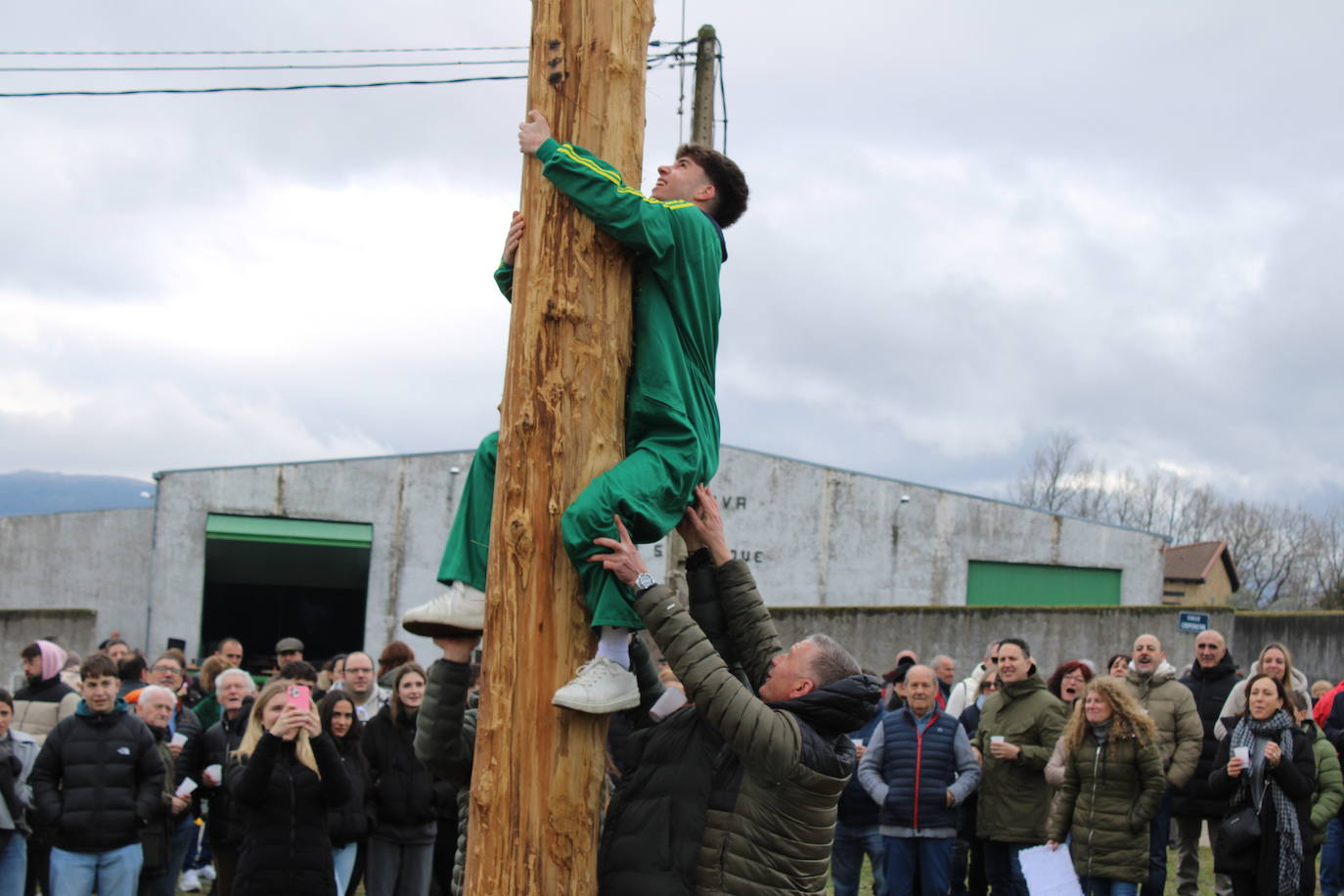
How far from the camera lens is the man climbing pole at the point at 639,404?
3.55m

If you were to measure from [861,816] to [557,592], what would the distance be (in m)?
5.85

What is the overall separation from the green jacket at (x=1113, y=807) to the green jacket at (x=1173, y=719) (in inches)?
30.4

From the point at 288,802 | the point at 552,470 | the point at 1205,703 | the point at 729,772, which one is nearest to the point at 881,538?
the point at 1205,703

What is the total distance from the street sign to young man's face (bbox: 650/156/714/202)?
1750cm

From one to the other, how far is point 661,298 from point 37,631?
62.7 feet

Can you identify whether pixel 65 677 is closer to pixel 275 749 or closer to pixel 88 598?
pixel 275 749

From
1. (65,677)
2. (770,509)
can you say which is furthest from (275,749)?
(770,509)

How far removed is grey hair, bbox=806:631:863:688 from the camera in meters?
4.04

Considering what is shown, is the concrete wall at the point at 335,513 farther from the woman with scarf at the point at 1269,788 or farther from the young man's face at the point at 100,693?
the woman with scarf at the point at 1269,788

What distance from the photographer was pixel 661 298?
3812 mm

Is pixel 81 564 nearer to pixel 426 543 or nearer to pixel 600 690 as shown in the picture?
pixel 426 543

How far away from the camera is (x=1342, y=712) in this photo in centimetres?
954

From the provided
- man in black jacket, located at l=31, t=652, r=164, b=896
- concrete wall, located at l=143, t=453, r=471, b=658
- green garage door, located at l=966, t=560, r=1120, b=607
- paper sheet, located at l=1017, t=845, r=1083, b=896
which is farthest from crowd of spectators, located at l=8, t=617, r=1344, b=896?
green garage door, located at l=966, t=560, r=1120, b=607

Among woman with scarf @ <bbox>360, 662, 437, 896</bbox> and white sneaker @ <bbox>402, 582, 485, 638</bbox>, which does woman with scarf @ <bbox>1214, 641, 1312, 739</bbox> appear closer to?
woman with scarf @ <bbox>360, 662, 437, 896</bbox>
